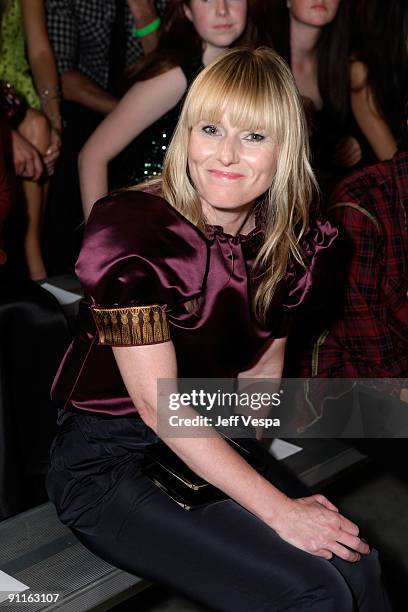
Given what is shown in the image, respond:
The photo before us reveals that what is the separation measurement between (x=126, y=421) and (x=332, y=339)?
0.79 metres

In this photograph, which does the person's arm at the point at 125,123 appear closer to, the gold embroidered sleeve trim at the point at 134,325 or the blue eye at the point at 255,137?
the blue eye at the point at 255,137

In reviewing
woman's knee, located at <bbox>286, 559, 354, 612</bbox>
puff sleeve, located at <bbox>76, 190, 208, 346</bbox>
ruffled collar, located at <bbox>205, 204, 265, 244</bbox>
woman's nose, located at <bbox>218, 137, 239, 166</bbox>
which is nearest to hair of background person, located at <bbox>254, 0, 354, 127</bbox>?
ruffled collar, located at <bbox>205, 204, 265, 244</bbox>

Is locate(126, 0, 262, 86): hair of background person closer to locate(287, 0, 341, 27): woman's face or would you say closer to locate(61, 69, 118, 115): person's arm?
locate(287, 0, 341, 27): woman's face

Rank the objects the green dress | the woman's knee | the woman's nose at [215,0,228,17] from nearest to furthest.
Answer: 1. the woman's knee
2. the woman's nose at [215,0,228,17]
3. the green dress

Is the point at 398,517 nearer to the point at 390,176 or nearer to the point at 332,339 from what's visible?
the point at 332,339

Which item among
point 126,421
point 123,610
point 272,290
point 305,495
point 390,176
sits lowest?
point 123,610

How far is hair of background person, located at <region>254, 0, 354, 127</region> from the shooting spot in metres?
2.86

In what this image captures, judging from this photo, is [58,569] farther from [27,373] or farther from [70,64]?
[70,64]

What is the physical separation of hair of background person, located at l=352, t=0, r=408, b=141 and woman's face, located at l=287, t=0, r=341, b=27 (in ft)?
0.44

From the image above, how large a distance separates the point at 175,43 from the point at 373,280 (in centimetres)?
113

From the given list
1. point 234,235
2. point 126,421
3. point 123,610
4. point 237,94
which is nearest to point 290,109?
point 237,94

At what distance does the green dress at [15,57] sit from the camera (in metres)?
3.01

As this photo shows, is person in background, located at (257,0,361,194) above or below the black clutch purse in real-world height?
above

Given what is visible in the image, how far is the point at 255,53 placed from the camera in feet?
5.19
